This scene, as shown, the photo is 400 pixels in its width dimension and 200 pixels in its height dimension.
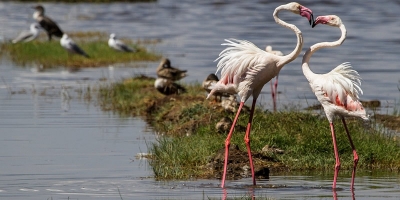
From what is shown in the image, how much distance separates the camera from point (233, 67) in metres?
11.0

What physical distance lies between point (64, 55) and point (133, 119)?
11.6 metres

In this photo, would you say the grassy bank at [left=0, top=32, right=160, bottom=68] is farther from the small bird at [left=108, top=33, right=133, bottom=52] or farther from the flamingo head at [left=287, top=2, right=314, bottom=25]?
the flamingo head at [left=287, top=2, right=314, bottom=25]

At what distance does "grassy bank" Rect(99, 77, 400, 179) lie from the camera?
1121 cm

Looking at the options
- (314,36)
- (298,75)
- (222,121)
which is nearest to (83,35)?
(314,36)

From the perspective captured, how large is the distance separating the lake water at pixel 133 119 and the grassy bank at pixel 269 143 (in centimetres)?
38

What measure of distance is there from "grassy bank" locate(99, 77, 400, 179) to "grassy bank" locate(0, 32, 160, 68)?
1187cm

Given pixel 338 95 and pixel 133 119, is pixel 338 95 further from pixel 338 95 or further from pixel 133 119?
pixel 133 119

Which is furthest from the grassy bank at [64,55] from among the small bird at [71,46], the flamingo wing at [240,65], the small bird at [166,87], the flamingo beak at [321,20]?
the flamingo beak at [321,20]

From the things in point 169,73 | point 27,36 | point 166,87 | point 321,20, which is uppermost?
point 321,20

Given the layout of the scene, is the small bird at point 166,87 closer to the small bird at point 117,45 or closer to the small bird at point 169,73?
the small bird at point 169,73

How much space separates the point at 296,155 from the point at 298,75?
11986 millimetres

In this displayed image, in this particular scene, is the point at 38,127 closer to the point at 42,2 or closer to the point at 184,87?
the point at 184,87

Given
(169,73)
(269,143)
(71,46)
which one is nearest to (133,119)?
(169,73)

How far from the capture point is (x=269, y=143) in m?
11.8
